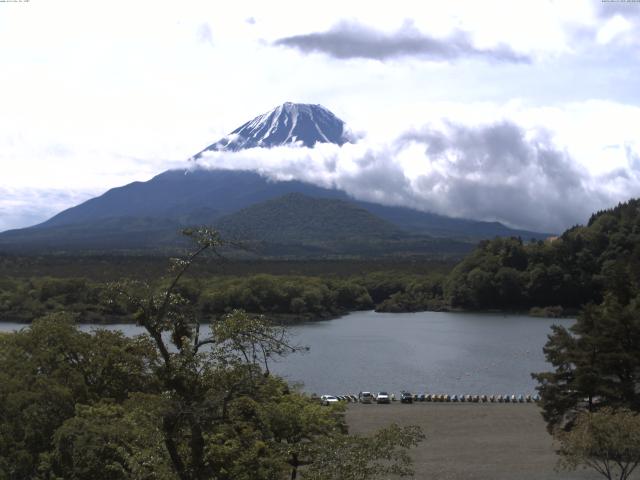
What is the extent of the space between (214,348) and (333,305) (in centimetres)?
6289

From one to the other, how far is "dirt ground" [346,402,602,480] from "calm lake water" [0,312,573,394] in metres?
5.23

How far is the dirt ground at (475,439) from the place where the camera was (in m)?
17.6

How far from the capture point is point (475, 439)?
21.4 meters

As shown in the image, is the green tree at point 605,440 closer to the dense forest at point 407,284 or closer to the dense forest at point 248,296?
the dense forest at point 248,296

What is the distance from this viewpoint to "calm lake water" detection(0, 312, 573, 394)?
32875 millimetres

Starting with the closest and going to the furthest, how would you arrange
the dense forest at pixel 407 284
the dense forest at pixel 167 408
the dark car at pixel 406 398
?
the dense forest at pixel 167 408
the dark car at pixel 406 398
the dense forest at pixel 407 284

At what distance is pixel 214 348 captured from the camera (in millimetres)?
7285

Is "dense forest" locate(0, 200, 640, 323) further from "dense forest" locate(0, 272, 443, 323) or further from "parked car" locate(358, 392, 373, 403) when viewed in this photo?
"parked car" locate(358, 392, 373, 403)

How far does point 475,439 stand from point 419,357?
19.2 m

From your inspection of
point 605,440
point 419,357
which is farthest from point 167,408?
point 419,357

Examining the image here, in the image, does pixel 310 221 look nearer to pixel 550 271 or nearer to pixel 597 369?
pixel 550 271

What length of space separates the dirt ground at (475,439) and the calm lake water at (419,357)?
5234mm

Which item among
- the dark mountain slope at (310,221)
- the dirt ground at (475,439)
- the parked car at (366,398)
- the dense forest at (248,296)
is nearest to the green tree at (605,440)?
the dirt ground at (475,439)

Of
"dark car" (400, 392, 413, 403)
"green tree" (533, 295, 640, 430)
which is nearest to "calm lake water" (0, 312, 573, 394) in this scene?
"dark car" (400, 392, 413, 403)
